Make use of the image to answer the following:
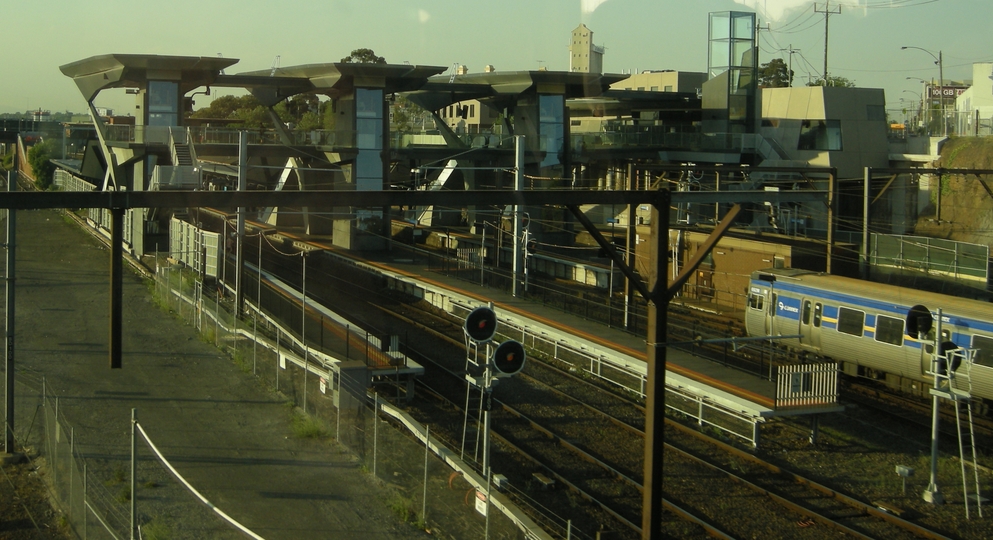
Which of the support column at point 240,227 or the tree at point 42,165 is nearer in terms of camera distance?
the support column at point 240,227

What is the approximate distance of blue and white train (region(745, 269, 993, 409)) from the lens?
1003 centimetres

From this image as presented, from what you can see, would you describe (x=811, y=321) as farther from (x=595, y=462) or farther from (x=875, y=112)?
(x=875, y=112)

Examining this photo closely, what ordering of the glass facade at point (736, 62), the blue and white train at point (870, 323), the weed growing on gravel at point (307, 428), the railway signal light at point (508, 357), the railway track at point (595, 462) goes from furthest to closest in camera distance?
the glass facade at point (736, 62), the blue and white train at point (870, 323), the weed growing on gravel at point (307, 428), the railway track at point (595, 462), the railway signal light at point (508, 357)

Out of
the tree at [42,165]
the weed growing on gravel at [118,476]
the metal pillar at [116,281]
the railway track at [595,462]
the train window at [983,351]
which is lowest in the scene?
the railway track at [595,462]

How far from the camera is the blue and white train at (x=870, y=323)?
32.9 ft

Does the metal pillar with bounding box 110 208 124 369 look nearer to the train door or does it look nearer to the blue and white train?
the blue and white train

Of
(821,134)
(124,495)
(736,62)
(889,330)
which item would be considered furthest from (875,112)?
(124,495)

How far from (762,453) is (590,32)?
18.4 m

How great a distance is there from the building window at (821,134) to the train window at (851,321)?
19.6m

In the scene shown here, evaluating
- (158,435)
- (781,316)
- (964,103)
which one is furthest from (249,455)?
(964,103)

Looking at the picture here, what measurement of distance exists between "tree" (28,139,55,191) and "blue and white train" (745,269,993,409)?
99.9 ft

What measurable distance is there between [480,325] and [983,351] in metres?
6.41

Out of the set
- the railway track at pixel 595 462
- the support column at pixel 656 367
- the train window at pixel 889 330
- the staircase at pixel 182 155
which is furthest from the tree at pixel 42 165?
the support column at pixel 656 367

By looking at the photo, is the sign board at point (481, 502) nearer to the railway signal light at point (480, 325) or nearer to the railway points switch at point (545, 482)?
the railway signal light at point (480, 325)
